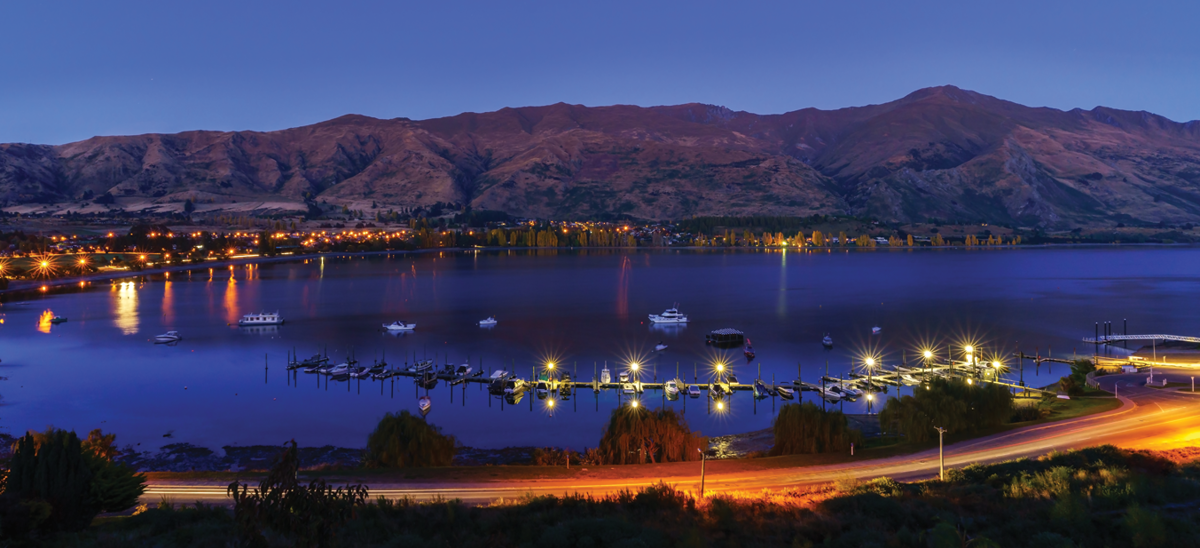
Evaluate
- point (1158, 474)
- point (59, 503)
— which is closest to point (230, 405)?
point (59, 503)

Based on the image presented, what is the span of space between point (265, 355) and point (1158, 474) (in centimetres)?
5623

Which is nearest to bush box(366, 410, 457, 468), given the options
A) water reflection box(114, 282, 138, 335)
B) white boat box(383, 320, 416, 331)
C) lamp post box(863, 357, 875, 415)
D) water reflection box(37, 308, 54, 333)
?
lamp post box(863, 357, 875, 415)

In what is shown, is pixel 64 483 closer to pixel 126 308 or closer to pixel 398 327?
pixel 398 327

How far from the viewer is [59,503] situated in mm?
15617

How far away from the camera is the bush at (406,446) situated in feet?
89.1

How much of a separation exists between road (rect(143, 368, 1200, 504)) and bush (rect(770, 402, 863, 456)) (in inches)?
152

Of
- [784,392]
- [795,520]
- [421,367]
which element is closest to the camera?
[795,520]

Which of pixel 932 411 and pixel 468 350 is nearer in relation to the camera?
pixel 932 411

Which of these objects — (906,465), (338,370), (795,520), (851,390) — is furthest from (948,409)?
(338,370)

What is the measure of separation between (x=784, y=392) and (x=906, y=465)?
19421mm

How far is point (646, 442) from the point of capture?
2881 cm

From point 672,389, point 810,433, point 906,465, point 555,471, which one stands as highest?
point 906,465

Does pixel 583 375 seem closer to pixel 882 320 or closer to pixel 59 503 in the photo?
pixel 59 503

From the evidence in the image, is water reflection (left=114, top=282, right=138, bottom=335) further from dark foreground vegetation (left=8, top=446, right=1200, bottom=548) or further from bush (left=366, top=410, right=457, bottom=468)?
dark foreground vegetation (left=8, top=446, right=1200, bottom=548)
